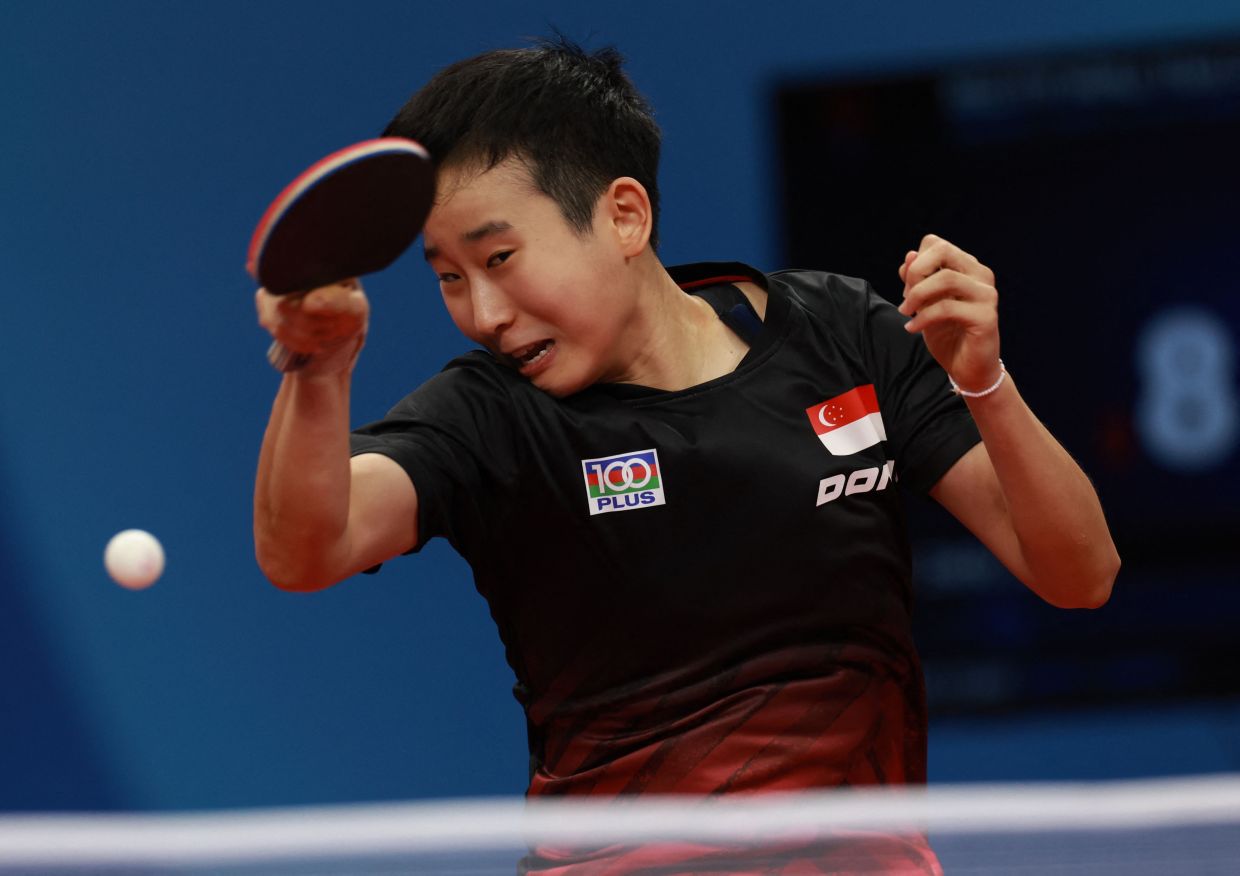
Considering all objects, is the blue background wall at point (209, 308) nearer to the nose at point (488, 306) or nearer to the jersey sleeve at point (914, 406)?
the jersey sleeve at point (914, 406)

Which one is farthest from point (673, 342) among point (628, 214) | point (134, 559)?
point (134, 559)

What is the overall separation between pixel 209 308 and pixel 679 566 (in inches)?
100

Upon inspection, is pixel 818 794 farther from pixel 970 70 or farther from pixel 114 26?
pixel 114 26

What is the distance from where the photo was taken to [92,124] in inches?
166

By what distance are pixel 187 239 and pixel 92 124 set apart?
0.37 m

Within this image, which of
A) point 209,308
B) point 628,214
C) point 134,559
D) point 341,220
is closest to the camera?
point 341,220

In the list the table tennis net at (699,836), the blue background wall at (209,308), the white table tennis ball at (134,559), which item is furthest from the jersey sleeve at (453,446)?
the blue background wall at (209,308)

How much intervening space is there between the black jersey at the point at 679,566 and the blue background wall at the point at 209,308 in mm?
2194

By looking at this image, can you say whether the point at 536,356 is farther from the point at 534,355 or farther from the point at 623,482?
the point at 623,482

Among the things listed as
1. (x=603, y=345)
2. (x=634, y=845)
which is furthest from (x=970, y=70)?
(x=634, y=845)

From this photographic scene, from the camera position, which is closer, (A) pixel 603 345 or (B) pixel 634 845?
(B) pixel 634 845

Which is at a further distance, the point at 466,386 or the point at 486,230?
the point at 466,386

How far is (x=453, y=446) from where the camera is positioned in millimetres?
1938

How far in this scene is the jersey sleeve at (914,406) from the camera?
2070 millimetres
